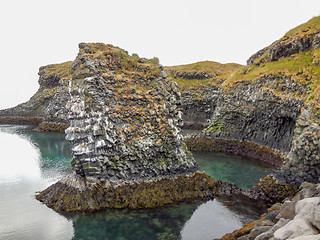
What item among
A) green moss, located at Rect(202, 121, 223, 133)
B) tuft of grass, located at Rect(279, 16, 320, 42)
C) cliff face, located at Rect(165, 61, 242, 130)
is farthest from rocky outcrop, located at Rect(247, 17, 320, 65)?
cliff face, located at Rect(165, 61, 242, 130)

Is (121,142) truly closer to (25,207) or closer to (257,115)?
(25,207)

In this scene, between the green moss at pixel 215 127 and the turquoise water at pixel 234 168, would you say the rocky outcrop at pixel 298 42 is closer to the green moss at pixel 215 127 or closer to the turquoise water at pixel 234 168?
the green moss at pixel 215 127

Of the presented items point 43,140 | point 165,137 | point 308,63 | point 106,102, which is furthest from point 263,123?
point 43,140

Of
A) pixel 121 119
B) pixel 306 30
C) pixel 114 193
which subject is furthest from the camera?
pixel 306 30

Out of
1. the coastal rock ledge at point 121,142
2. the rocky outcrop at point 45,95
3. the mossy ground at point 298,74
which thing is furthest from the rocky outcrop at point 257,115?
the rocky outcrop at point 45,95

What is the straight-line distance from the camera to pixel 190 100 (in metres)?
93.1

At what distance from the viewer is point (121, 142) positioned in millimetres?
29281

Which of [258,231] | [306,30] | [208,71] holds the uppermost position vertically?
[208,71]

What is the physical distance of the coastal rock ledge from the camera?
27.6 meters

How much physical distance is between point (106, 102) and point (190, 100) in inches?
2592

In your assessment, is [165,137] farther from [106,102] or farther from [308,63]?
[308,63]

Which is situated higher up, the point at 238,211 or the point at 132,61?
the point at 132,61

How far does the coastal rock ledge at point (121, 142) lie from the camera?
27.6 meters

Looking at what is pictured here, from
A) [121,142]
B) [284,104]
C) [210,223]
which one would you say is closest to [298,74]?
[284,104]
